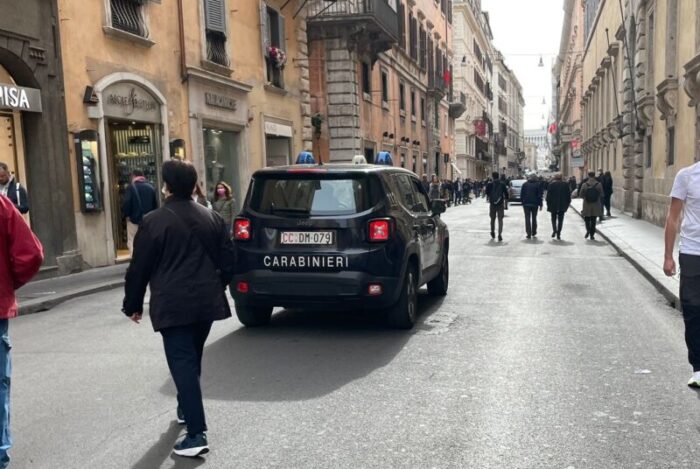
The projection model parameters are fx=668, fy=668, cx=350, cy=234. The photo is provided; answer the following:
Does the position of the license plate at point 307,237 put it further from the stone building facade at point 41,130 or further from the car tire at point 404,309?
the stone building facade at point 41,130

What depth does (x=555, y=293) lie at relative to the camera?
29.6ft

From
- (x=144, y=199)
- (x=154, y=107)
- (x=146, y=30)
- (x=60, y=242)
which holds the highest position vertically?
(x=146, y=30)

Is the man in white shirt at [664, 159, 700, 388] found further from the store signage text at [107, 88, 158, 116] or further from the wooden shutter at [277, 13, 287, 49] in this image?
the wooden shutter at [277, 13, 287, 49]

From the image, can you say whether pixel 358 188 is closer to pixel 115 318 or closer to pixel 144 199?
pixel 115 318

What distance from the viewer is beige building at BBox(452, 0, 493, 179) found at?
57.9 meters

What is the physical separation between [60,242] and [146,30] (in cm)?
511

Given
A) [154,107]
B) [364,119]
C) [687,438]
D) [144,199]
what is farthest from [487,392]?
[364,119]

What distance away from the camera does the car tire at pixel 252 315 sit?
681 cm

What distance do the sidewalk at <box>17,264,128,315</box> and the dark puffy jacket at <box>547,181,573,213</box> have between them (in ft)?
34.5

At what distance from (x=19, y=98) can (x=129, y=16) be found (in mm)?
3865

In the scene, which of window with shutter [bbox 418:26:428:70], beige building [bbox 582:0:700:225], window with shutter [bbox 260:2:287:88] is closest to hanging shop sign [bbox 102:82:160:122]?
window with shutter [bbox 260:2:287:88]

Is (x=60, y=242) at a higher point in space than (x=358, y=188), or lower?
lower

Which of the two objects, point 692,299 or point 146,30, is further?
point 146,30

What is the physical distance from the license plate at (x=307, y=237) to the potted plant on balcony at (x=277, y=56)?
561 inches
